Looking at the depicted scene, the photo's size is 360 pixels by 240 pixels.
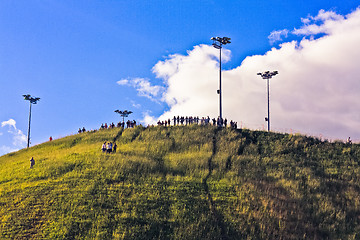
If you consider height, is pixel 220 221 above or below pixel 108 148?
below

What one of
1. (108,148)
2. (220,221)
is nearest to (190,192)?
(220,221)

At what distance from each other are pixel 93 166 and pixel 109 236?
494 inches

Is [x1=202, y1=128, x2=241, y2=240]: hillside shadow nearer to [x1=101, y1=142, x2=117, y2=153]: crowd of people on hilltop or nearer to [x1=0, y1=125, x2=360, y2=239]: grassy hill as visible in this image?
[x1=0, y1=125, x2=360, y2=239]: grassy hill

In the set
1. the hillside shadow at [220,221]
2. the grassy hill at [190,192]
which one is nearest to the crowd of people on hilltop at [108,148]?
the grassy hill at [190,192]

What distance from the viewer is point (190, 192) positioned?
91.8 feet

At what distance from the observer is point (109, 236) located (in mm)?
21875

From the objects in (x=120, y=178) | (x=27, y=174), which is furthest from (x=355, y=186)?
(x=27, y=174)

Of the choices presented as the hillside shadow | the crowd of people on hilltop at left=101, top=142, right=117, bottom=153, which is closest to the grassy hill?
the hillside shadow

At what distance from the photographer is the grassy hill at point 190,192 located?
23.1 m

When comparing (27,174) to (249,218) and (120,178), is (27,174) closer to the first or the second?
(120,178)

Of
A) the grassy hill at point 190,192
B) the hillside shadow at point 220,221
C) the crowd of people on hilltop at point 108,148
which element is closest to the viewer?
the hillside shadow at point 220,221

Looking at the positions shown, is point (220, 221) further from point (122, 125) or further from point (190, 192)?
point (122, 125)

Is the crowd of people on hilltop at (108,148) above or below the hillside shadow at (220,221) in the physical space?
above

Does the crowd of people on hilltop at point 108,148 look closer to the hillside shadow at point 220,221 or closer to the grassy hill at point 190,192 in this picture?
the grassy hill at point 190,192
